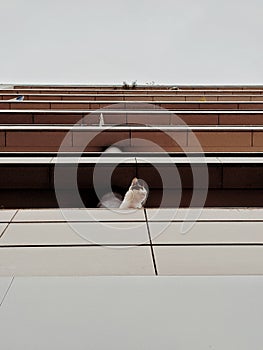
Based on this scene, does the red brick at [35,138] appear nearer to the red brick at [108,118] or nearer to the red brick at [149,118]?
the red brick at [108,118]

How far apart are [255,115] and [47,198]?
4.46 meters

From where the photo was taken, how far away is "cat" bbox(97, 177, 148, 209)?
3.37 metres

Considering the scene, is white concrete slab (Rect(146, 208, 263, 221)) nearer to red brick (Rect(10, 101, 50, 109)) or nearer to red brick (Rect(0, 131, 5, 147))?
red brick (Rect(0, 131, 5, 147))

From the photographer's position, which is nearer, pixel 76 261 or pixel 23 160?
pixel 76 261

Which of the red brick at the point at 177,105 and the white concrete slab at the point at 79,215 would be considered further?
the red brick at the point at 177,105

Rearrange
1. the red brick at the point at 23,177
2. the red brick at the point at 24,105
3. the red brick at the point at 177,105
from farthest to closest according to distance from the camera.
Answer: the red brick at the point at 24,105, the red brick at the point at 177,105, the red brick at the point at 23,177

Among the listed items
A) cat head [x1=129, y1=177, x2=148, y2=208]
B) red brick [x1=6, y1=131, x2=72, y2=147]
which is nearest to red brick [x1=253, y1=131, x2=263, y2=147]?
red brick [x1=6, y1=131, x2=72, y2=147]

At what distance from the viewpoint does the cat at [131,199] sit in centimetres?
337

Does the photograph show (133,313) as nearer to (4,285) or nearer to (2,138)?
(4,285)

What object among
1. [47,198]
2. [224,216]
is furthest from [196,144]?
[224,216]

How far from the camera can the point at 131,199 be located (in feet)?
11.1

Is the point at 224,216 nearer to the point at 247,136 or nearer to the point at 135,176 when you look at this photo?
the point at 135,176

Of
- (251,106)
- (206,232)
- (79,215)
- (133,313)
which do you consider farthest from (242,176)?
(251,106)

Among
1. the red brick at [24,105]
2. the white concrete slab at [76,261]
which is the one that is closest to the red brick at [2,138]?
the red brick at [24,105]
